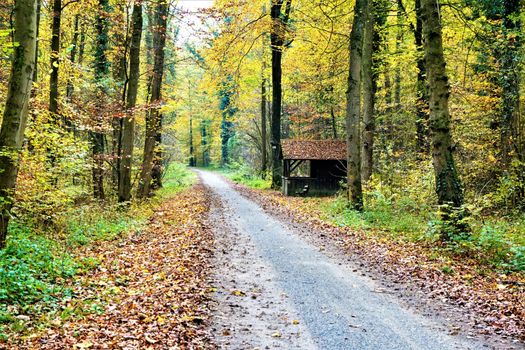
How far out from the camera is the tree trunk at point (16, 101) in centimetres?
701

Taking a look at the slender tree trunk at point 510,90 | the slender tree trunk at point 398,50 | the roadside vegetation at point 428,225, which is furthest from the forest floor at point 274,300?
the slender tree trunk at point 398,50

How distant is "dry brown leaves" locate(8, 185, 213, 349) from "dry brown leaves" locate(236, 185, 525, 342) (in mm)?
3528

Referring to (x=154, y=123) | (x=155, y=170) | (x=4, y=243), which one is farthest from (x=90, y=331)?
(x=155, y=170)

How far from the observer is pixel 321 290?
22.9 feet

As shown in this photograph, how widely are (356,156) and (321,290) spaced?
8950 mm

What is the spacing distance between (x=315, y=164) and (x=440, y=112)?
1439 centimetres

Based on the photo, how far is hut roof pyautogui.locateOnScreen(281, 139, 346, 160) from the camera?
23.6 m

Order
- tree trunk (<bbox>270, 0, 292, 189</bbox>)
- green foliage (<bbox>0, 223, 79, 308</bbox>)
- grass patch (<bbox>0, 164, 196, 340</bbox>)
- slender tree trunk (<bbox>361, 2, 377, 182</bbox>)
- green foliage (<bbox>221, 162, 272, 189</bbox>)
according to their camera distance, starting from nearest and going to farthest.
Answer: grass patch (<bbox>0, 164, 196, 340</bbox>) < green foliage (<bbox>0, 223, 79, 308</bbox>) < slender tree trunk (<bbox>361, 2, 377, 182</bbox>) < tree trunk (<bbox>270, 0, 292, 189</bbox>) < green foliage (<bbox>221, 162, 272, 189</bbox>)

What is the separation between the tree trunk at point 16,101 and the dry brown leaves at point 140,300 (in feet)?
6.78

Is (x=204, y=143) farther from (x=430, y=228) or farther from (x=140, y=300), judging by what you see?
(x=140, y=300)

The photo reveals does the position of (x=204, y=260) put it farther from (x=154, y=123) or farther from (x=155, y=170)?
(x=155, y=170)

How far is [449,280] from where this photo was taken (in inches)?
292

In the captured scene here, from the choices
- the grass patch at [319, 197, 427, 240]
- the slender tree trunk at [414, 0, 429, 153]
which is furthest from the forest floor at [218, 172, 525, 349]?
the slender tree trunk at [414, 0, 429, 153]

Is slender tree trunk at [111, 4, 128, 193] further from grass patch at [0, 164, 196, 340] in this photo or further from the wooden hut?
the wooden hut
